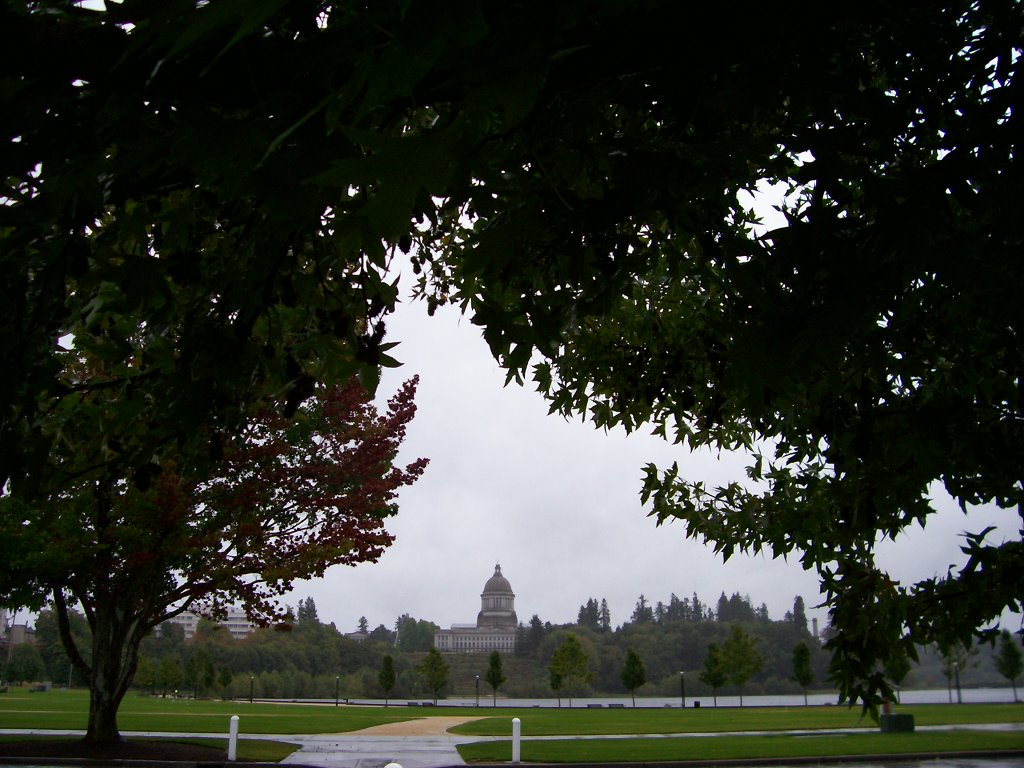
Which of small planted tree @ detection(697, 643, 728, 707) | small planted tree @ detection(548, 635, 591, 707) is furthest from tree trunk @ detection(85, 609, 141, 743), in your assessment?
small planted tree @ detection(548, 635, 591, 707)

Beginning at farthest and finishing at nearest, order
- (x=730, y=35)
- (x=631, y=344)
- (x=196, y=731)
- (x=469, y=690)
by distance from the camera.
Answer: (x=469, y=690)
(x=196, y=731)
(x=631, y=344)
(x=730, y=35)

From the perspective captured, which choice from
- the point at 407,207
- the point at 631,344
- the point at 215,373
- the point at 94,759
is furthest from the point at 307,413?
the point at 407,207

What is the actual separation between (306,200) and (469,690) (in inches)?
3912

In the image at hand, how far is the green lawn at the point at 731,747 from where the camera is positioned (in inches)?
646

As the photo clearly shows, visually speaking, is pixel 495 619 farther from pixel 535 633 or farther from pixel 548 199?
pixel 548 199

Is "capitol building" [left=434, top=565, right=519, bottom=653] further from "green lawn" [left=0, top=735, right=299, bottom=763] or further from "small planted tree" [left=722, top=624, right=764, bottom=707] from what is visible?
"green lawn" [left=0, top=735, right=299, bottom=763]

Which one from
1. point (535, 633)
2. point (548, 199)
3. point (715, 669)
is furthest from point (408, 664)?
point (548, 199)

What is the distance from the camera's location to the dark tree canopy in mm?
1878

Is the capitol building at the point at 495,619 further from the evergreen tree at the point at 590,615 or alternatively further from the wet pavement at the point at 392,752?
the wet pavement at the point at 392,752

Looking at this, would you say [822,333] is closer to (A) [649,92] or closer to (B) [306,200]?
(A) [649,92]

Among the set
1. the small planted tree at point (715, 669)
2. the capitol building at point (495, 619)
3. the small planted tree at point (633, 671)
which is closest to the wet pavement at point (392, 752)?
the small planted tree at point (633, 671)

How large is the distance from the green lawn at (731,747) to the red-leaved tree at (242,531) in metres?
5.13

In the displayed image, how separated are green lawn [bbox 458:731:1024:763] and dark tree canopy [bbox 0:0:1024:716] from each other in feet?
41.7

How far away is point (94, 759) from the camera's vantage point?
14344mm
